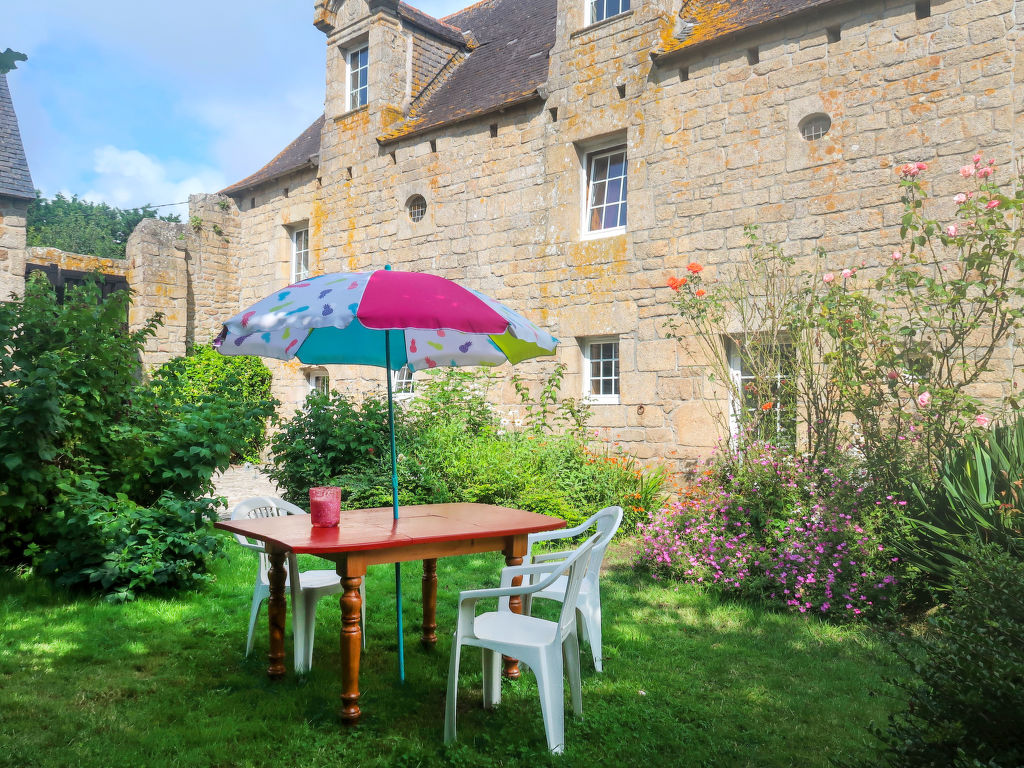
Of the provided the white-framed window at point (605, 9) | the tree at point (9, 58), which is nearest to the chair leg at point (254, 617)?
the tree at point (9, 58)

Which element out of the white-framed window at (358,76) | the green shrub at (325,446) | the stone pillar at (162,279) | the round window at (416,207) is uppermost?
the white-framed window at (358,76)

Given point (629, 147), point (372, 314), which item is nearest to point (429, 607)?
point (372, 314)

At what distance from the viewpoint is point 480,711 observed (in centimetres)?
365

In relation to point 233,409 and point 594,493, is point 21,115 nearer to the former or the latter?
point 233,409

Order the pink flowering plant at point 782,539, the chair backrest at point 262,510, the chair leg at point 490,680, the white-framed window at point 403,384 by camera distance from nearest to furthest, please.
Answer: the chair leg at point 490,680, the chair backrest at point 262,510, the pink flowering plant at point 782,539, the white-framed window at point 403,384

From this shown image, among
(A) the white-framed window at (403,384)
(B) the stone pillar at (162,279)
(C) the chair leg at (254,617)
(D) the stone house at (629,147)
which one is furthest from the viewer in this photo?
(B) the stone pillar at (162,279)

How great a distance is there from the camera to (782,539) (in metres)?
5.69

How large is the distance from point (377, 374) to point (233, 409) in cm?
604

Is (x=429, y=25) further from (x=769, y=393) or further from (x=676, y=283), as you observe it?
(x=769, y=393)

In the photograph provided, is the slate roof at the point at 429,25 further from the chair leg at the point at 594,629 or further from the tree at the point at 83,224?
the tree at the point at 83,224

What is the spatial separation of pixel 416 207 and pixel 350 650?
8.90 metres

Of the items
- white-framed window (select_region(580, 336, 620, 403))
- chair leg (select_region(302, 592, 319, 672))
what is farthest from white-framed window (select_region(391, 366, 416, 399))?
chair leg (select_region(302, 592, 319, 672))

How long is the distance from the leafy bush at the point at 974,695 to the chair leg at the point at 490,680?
5.62ft

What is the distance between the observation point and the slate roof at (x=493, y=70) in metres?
10.4
